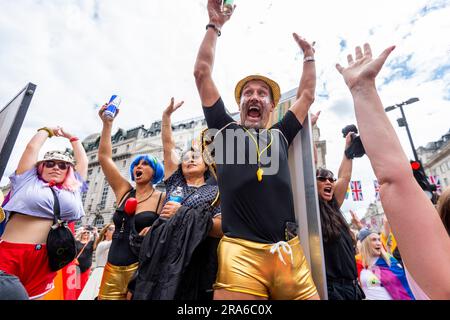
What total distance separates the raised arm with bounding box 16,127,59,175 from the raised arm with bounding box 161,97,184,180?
1.46 metres

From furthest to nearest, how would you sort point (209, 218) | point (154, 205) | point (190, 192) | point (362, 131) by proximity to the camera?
point (154, 205) → point (190, 192) → point (209, 218) → point (362, 131)

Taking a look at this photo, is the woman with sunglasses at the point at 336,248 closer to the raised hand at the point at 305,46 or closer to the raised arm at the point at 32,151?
the raised hand at the point at 305,46

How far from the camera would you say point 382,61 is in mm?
929

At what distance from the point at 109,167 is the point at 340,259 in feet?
8.99

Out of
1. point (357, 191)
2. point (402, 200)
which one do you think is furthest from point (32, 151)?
point (357, 191)

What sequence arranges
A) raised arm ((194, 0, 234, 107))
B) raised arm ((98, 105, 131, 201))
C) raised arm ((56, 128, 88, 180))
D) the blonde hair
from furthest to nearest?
the blonde hair, raised arm ((56, 128, 88, 180)), raised arm ((98, 105, 131, 201)), raised arm ((194, 0, 234, 107))

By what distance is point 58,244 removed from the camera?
227 centimetres

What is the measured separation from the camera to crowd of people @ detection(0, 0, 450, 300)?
71cm

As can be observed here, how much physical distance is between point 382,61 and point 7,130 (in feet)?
11.1

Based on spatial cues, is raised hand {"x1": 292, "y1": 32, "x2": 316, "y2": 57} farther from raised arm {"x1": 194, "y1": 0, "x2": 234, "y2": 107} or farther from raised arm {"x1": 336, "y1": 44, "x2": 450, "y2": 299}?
raised arm {"x1": 336, "y1": 44, "x2": 450, "y2": 299}

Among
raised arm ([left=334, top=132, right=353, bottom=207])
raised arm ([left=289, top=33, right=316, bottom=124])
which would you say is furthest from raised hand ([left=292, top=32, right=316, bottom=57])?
raised arm ([left=334, top=132, right=353, bottom=207])
